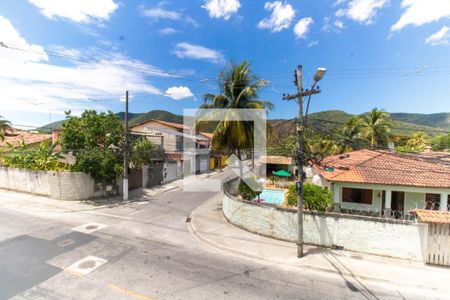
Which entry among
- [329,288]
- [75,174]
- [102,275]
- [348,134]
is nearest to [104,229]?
[102,275]

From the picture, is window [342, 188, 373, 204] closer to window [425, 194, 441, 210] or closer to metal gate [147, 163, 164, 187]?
window [425, 194, 441, 210]

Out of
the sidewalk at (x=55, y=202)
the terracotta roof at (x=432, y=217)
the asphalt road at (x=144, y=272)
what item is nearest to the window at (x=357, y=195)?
the terracotta roof at (x=432, y=217)

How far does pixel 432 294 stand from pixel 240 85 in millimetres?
12913

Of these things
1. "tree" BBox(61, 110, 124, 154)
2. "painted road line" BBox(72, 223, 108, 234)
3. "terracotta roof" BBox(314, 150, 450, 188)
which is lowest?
"painted road line" BBox(72, 223, 108, 234)

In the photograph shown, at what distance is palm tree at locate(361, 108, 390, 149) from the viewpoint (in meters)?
26.1

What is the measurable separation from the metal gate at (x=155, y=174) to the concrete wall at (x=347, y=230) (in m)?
15.1

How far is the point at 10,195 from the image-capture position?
1809cm

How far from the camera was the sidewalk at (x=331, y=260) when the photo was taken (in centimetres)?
753

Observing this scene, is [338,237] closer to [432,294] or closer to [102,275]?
[432,294]

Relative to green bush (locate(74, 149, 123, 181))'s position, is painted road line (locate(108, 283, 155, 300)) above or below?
below

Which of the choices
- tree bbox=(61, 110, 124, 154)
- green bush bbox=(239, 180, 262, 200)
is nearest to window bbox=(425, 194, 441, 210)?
green bush bbox=(239, 180, 262, 200)

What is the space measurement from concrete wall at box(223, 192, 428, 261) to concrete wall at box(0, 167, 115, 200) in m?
13.3

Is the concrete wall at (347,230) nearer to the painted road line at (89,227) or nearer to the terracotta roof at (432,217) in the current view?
the terracotta roof at (432,217)

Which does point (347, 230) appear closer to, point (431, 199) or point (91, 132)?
point (431, 199)
